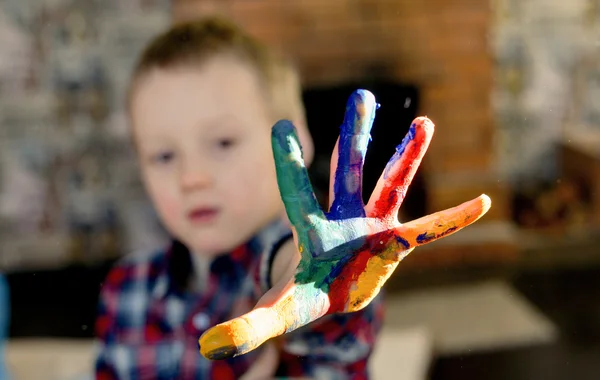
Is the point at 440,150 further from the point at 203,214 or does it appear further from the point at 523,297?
the point at 203,214

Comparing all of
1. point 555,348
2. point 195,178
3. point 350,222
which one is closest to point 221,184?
point 195,178

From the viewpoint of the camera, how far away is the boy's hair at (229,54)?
11.2 inches

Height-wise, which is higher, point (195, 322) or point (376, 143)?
point (376, 143)

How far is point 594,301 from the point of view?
108cm

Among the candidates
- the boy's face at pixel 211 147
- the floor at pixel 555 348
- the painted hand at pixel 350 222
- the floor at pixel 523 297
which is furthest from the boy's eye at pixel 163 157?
the floor at pixel 555 348

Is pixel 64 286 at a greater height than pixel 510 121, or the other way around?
pixel 510 121

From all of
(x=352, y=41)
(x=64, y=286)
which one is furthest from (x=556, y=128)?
(x=64, y=286)

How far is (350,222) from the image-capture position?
0.61 ft

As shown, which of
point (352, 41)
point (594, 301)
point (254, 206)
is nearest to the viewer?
point (254, 206)

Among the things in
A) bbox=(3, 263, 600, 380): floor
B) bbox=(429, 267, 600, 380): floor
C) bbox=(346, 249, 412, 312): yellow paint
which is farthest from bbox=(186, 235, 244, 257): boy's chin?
bbox=(429, 267, 600, 380): floor

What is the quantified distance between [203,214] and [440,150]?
3.04 ft

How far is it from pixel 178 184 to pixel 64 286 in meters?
1.11

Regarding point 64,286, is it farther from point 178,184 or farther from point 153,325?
→ point 178,184

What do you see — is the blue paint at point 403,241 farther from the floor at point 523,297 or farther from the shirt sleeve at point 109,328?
the floor at point 523,297
